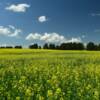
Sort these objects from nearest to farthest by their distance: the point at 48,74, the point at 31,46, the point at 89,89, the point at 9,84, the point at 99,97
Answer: the point at 99,97, the point at 89,89, the point at 9,84, the point at 48,74, the point at 31,46

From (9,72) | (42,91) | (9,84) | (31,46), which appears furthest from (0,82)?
(31,46)

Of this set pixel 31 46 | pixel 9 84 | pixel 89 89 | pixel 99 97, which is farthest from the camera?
pixel 31 46

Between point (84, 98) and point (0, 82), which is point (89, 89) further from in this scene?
point (0, 82)

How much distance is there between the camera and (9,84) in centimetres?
1002

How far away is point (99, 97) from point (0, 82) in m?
3.62

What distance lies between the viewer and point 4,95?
795cm

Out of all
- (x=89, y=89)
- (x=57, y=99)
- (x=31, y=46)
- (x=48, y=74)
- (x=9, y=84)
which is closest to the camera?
(x=57, y=99)

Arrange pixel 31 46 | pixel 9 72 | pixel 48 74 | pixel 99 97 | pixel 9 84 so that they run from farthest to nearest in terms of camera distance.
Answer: pixel 31 46, pixel 9 72, pixel 48 74, pixel 9 84, pixel 99 97

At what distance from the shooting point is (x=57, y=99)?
725 centimetres

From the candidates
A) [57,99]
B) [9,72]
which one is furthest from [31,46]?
[57,99]

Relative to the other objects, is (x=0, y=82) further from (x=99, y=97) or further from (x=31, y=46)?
(x=31, y=46)

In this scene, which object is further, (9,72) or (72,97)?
(9,72)

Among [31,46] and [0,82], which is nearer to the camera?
[0,82]

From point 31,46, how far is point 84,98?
283ft
